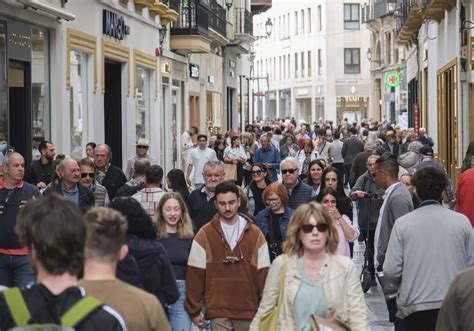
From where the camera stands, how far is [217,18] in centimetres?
4225

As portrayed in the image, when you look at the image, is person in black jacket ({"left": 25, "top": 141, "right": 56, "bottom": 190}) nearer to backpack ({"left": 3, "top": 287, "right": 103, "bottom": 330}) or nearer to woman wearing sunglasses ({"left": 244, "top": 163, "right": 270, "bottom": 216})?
woman wearing sunglasses ({"left": 244, "top": 163, "right": 270, "bottom": 216})

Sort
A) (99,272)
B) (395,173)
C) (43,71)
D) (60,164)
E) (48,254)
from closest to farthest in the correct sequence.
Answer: (48,254) → (99,272) → (395,173) → (60,164) → (43,71)

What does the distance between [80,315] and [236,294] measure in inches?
178

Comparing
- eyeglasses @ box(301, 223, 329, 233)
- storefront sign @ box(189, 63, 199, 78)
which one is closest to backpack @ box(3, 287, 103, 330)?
eyeglasses @ box(301, 223, 329, 233)

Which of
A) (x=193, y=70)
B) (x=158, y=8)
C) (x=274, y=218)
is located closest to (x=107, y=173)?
(x=274, y=218)

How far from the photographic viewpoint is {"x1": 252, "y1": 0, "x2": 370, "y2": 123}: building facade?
93125 mm

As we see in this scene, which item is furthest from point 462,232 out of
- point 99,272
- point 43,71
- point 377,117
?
point 377,117

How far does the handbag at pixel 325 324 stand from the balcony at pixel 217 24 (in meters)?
33.1

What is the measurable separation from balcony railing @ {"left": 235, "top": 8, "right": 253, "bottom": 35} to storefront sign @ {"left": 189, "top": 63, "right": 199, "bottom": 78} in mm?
12167

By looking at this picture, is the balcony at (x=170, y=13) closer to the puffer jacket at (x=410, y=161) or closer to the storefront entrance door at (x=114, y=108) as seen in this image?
the storefront entrance door at (x=114, y=108)

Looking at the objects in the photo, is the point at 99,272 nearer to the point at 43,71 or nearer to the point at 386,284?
the point at 386,284

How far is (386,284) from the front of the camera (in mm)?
8680

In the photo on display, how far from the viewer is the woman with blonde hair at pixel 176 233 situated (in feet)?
31.6

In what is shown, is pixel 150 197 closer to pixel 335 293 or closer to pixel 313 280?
pixel 313 280
